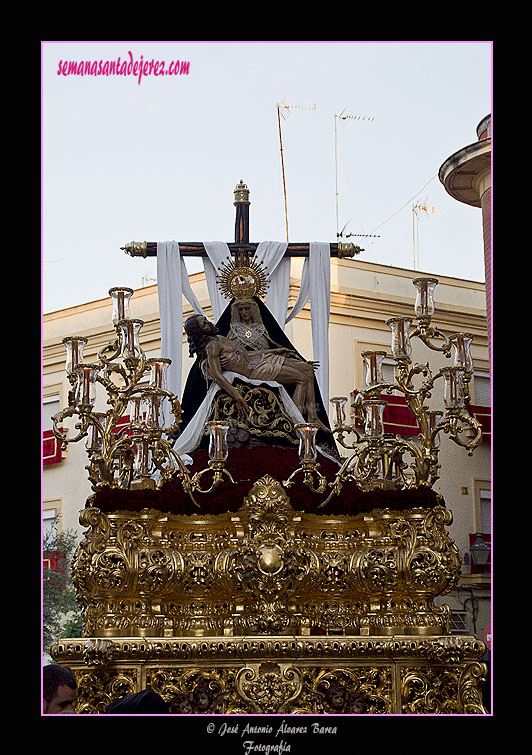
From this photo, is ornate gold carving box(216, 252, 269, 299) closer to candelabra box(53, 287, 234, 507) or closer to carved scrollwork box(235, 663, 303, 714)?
candelabra box(53, 287, 234, 507)

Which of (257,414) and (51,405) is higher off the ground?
(51,405)

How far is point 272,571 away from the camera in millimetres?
7195

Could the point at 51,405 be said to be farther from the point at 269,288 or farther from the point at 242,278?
the point at 242,278

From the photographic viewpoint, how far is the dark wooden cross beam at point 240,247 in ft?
39.1

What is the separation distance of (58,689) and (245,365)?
4.28 meters

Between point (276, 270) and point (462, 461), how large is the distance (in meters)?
7.99

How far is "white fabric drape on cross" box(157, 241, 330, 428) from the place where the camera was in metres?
11.8

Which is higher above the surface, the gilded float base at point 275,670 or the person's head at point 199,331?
the person's head at point 199,331

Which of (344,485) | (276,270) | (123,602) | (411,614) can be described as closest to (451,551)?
(411,614)

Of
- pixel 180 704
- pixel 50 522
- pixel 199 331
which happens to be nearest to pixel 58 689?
pixel 180 704

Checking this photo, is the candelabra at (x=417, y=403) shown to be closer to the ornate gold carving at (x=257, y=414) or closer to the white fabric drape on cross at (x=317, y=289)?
the ornate gold carving at (x=257, y=414)

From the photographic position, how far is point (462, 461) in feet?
62.5

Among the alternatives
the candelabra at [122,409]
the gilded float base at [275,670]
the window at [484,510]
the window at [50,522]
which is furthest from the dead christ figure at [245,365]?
the window at [50,522]

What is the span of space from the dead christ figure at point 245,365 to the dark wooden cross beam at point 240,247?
1.82m
